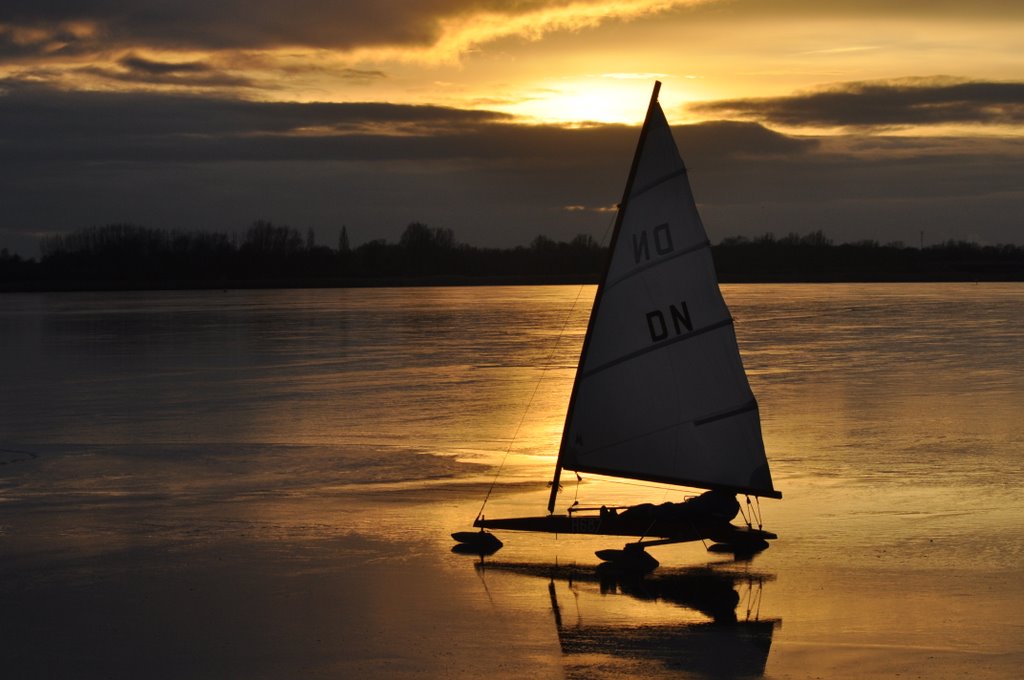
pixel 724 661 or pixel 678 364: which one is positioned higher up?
pixel 678 364

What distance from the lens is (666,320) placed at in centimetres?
1506

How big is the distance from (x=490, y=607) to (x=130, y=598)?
3.70 meters

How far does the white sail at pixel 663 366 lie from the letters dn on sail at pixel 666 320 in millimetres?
12

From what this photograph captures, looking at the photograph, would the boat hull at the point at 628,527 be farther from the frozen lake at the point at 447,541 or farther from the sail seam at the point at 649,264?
the sail seam at the point at 649,264

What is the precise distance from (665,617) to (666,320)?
4.05 meters

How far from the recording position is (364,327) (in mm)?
62906

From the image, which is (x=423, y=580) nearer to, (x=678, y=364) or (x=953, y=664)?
(x=678, y=364)

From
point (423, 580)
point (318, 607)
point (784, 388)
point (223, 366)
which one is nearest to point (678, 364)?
point (423, 580)

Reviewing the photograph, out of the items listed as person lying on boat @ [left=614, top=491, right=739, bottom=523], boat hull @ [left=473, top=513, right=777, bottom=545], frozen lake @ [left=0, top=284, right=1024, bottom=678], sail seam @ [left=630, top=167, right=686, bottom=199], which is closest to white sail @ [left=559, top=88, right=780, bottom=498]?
sail seam @ [left=630, top=167, right=686, bottom=199]

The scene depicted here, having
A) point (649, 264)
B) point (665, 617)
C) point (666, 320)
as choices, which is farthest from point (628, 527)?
point (649, 264)

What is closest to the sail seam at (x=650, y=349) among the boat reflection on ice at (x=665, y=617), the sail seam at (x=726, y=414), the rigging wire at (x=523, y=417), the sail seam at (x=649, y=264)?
the sail seam at (x=649, y=264)

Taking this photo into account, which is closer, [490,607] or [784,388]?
[490,607]

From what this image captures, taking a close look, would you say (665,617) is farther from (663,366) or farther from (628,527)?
(663,366)

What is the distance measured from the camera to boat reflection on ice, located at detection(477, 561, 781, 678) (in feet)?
36.2
